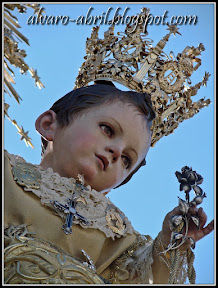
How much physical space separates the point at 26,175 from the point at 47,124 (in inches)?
25.4

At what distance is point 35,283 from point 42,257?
0.48ft

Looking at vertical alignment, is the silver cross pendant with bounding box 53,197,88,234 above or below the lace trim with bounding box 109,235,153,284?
above

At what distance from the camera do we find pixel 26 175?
3.53 metres

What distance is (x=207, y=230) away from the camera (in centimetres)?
325

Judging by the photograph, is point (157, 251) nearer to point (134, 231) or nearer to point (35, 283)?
point (134, 231)

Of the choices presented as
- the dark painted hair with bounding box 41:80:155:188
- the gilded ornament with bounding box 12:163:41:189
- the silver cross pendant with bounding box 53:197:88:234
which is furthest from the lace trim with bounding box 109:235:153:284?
the dark painted hair with bounding box 41:80:155:188

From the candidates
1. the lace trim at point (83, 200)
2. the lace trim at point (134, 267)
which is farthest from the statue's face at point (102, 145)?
the lace trim at point (134, 267)

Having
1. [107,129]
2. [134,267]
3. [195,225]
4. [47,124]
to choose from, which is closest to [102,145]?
[107,129]

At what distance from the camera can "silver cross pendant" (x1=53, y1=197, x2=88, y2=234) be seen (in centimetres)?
340

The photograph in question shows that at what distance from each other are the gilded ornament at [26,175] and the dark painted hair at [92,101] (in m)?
0.48

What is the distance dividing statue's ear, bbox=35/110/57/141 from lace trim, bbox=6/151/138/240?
32cm

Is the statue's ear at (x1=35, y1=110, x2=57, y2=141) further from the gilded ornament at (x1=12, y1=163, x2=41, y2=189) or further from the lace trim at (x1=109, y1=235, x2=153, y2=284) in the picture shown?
the lace trim at (x1=109, y1=235, x2=153, y2=284)

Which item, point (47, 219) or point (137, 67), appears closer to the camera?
point (47, 219)

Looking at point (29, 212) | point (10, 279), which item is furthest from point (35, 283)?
point (29, 212)
